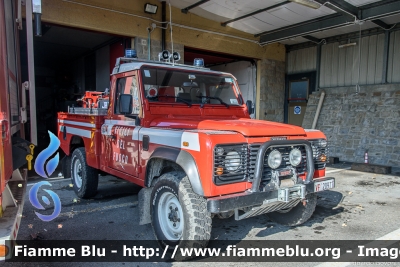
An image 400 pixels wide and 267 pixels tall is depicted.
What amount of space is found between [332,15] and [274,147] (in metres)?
6.96

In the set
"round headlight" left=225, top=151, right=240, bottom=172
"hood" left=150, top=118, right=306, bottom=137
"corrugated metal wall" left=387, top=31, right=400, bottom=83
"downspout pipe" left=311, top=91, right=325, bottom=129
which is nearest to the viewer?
"round headlight" left=225, top=151, right=240, bottom=172

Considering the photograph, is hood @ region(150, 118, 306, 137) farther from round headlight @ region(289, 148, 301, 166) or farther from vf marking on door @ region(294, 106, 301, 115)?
vf marking on door @ region(294, 106, 301, 115)

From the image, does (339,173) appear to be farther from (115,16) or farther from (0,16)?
(0,16)

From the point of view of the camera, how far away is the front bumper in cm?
280

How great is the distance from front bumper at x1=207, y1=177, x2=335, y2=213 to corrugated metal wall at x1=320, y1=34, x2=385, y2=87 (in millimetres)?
8493

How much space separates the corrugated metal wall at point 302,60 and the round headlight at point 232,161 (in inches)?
392

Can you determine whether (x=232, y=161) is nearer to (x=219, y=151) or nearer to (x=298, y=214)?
(x=219, y=151)

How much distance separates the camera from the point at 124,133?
4246 mm

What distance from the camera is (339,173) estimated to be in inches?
316

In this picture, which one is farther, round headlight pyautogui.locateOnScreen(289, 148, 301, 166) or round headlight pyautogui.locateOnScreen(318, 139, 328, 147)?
round headlight pyautogui.locateOnScreen(318, 139, 328, 147)

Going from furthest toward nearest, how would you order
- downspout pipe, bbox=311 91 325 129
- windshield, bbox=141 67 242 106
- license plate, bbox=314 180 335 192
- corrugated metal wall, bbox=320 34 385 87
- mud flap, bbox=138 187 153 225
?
1. downspout pipe, bbox=311 91 325 129
2. corrugated metal wall, bbox=320 34 385 87
3. windshield, bbox=141 67 242 106
4. mud flap, bbox=138 187 153 225
5. license plate, bbox=314 180 335 192

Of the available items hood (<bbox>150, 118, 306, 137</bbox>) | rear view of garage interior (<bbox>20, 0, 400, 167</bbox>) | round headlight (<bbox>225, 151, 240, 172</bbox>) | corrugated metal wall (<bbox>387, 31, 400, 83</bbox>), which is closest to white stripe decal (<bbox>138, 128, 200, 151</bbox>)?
hood (<bbox>150, 118, 306, 137</bbox>)

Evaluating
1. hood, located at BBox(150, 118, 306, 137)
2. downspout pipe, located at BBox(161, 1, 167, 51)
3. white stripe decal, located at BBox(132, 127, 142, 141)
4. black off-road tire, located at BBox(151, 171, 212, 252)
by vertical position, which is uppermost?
downspout pipe, located at BBox(161, 1, 167, 51)

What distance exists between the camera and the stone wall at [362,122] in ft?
30.5
